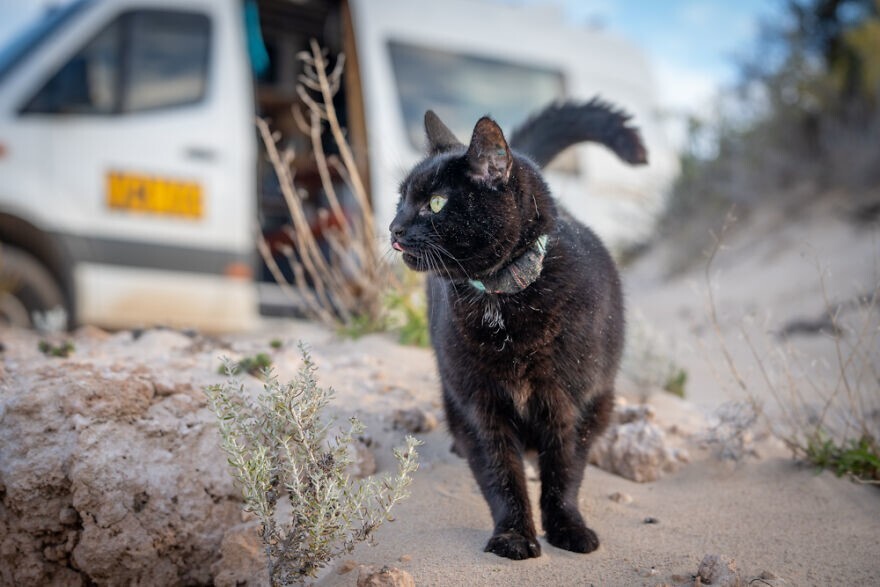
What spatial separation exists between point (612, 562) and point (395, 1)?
516cm

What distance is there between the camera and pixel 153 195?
5.04 metres

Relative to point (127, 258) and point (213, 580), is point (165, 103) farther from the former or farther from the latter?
point (213, 580)

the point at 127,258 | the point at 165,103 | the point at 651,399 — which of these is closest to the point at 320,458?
the point at 651,399

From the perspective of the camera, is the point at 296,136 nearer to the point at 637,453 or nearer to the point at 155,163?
the point at 155,163

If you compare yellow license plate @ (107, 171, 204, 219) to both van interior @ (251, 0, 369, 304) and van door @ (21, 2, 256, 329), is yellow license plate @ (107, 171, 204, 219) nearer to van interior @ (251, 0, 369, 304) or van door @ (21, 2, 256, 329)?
van door @ (21, 2, 256, 329)

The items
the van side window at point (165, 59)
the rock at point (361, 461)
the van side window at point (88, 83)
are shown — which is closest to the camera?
the rock at point (361, 461)

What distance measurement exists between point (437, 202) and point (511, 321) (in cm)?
41

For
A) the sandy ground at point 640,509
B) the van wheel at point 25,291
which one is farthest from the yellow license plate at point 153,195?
the sandy ground at point 640,509

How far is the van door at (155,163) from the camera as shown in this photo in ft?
16.0

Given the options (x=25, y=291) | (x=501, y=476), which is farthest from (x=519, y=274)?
(x=25, y=291)

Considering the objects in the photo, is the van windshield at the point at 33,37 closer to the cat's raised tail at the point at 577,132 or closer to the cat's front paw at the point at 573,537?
the cat's raised tail at the point at 577,132

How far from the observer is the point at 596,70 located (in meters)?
7.26

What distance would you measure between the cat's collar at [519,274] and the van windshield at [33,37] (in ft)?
13.3

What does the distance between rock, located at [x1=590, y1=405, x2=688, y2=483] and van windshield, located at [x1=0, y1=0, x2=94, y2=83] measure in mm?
4297
